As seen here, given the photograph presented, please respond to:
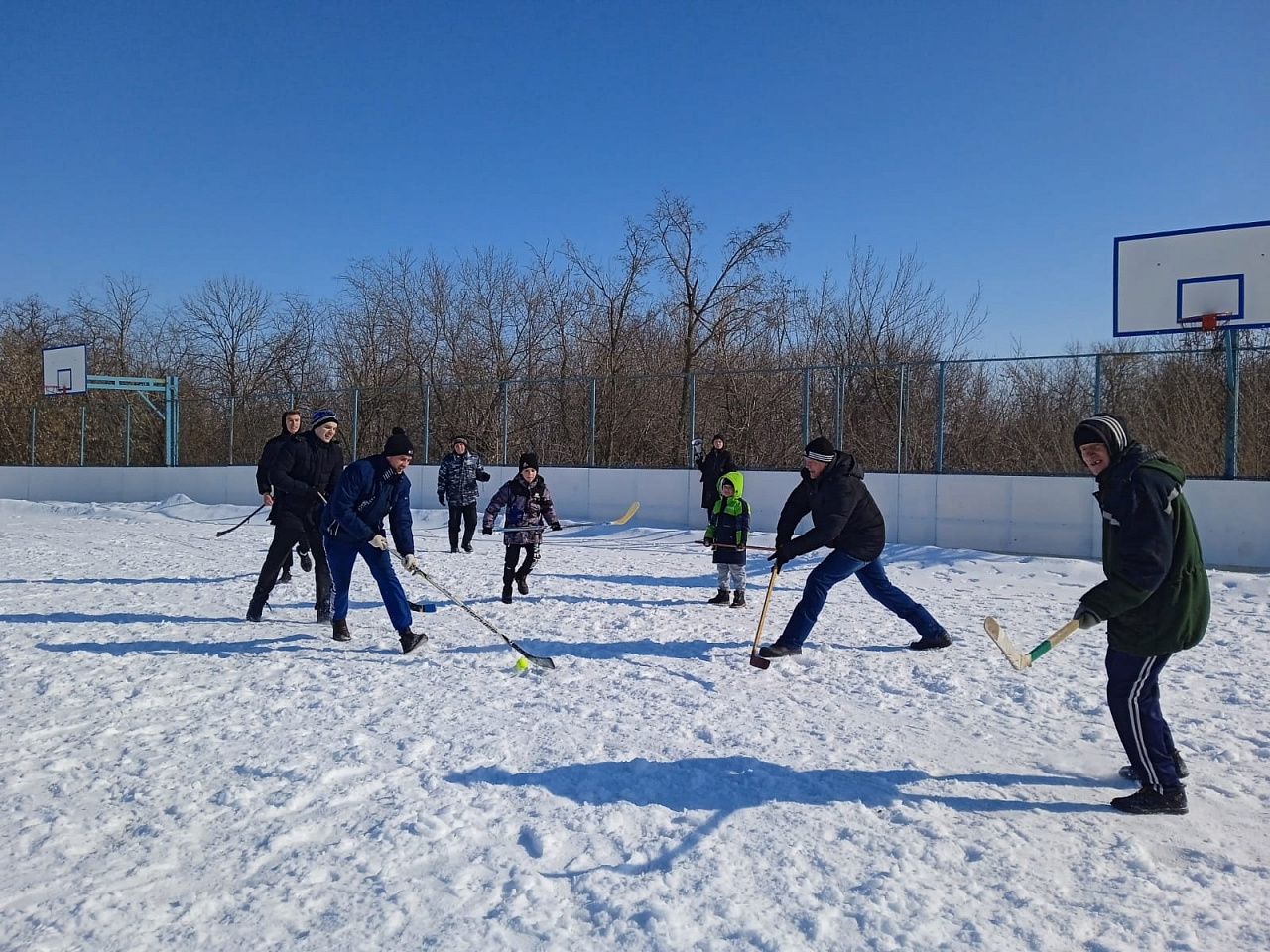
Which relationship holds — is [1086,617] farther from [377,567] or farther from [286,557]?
[286,557]

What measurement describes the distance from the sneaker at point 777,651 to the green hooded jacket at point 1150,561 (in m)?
2.81

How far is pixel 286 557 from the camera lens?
829 centimetres

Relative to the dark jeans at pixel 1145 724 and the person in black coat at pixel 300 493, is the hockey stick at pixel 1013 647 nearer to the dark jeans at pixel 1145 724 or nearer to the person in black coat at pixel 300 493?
the dark jeans at pixel 1145 724

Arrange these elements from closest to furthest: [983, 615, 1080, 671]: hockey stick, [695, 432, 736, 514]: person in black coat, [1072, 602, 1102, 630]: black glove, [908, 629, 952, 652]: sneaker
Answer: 1. [1072, 602, 1102, 630]: black glove
2. [983, 615, 1080, 671]: hockey stick
3. [908, 629, 952, 652]: sneaker
4. [695, 432, 736, 514]: person in black coat

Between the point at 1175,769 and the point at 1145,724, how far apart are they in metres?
0.23

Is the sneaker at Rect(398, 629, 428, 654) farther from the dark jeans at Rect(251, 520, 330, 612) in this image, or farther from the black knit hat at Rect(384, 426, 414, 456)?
the dark jeans at Rect(251, 520, 330, 612)

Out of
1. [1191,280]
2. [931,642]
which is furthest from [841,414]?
[931,642]

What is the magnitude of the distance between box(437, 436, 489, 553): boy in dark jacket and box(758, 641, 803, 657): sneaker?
25.5 ft

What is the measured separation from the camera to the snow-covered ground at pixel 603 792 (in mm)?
3094

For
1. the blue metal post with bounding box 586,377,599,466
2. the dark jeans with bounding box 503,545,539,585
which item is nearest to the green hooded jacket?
the dark jeans with bounding box 503,545,539,585

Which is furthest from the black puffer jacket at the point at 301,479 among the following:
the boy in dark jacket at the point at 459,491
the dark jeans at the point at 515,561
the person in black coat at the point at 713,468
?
the person in black coat at the point at 713,468

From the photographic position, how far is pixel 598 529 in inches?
667

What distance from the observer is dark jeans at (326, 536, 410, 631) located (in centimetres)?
670

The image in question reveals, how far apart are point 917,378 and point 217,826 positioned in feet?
42.1
